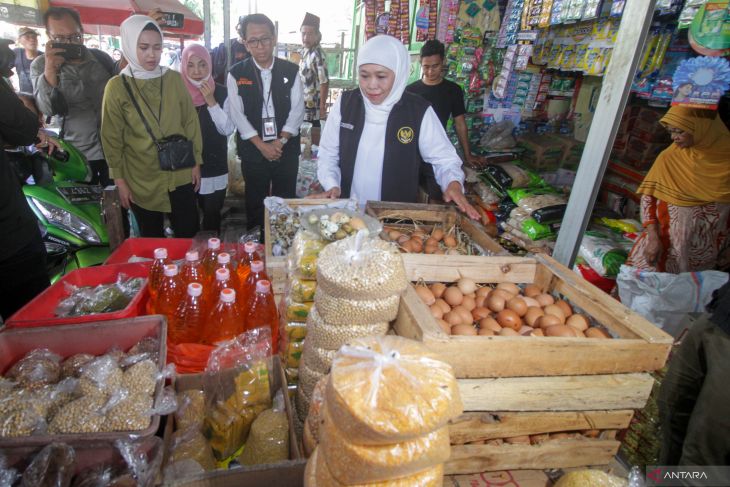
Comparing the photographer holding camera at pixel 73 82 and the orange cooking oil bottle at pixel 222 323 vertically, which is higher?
the photographer holding camera at pixel 73 82

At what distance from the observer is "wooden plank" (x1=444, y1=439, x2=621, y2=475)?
136cm

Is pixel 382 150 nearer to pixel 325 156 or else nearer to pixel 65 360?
pixel 325 156

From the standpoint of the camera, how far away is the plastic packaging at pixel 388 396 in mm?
724

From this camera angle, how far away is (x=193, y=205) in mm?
3547

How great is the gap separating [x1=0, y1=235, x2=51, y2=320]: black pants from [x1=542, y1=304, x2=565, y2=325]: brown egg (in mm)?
2564

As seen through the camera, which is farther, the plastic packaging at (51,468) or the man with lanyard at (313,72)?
the man with lanyard at (313,72)

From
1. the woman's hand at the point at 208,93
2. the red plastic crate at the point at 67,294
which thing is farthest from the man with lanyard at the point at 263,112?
the red plastic crate at the point at 67,294

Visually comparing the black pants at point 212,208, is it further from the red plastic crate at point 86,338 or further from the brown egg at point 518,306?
the brown egg at point 518,306

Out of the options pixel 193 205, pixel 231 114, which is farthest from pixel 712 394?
pixel 231 114

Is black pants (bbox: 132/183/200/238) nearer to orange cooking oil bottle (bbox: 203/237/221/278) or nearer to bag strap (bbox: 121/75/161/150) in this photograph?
bag strap (bbox: 121/75/161/150)

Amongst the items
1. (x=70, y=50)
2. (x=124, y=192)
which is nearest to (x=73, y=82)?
(x=70, y=50)

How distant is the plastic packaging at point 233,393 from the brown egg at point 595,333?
122 cm

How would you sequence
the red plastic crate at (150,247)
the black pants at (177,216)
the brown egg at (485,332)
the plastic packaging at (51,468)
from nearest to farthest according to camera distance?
the plastic packaging at (51,468)
the brown egg at (485,332)
the red plastic crate at (150,247)
the black pants at (177,216)

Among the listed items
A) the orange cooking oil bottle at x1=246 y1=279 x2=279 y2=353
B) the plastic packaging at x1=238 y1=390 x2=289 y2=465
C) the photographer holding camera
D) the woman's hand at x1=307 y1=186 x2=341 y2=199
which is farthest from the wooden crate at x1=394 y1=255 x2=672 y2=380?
the photographer holding camera
